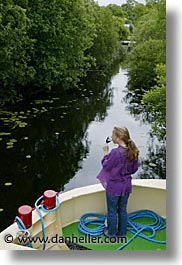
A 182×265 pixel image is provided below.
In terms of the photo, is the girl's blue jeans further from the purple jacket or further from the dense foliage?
the dense foliage

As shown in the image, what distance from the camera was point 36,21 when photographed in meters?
5.38

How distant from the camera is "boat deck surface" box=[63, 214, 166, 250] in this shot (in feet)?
3.22

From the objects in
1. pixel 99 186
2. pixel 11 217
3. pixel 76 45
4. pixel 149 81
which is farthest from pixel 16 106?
pixel 99 186

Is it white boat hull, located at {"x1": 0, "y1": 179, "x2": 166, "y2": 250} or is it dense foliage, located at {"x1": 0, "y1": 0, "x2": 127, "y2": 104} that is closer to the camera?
white boat hull, located at {"x1": 0, "y1": 179, "x2": 166, "y2": 250}

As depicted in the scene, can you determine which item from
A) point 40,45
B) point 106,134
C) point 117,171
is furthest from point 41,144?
point 117,171

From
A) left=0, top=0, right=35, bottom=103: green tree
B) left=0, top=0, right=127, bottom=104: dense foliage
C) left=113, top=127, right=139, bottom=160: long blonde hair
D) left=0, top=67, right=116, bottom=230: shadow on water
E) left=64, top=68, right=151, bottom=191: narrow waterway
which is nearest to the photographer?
left=113, top=127, right=139, bottom=160: long blonde hair

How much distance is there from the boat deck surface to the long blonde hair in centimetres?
27

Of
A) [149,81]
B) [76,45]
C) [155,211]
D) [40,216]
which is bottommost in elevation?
[155,211]

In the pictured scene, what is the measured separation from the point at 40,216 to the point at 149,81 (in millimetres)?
4887

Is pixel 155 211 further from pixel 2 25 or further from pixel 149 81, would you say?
pixel 149 81

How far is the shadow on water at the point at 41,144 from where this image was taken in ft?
9.98

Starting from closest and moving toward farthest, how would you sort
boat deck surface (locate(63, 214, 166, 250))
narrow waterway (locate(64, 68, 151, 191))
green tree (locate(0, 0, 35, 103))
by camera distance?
boat deck surface (locate(63, 214, 166, 250)) < narrow waterway (locate(64, 68, 151, 191)) < green tree (locate(0, 0, 35, 103))

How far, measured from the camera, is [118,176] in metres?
1.33

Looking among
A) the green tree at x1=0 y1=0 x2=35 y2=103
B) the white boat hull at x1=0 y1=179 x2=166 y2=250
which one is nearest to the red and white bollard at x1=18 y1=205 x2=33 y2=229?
the white boat hull at x1=0 y1=179 x2=166 y2=250
